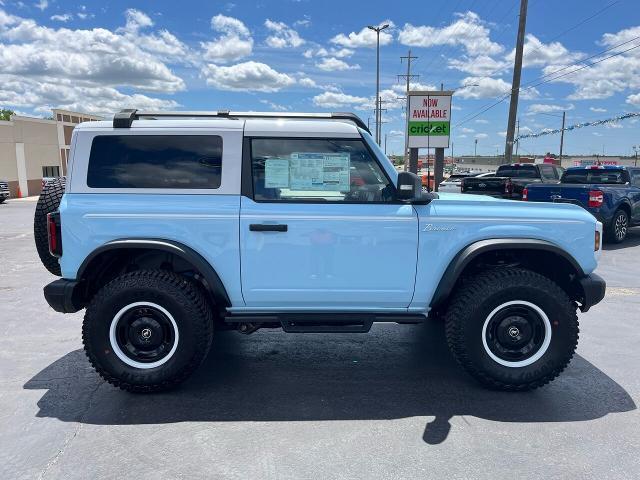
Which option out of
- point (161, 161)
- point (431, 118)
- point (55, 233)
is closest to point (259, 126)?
point (161, 161)

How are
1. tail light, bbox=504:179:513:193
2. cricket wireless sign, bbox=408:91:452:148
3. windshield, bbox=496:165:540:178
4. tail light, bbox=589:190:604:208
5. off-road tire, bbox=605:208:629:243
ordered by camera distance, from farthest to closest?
cricket wireless sign, bbox=408:91:452:148, windshield, bbox=496:165:540:178, tail light, bbox=504:179:513:193, off-road tire, bbox=605:208:629:243, tail light, bbox=589:190:604:208

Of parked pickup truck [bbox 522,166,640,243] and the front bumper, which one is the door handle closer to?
the front bumper

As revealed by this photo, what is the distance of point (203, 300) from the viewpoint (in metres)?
3.78

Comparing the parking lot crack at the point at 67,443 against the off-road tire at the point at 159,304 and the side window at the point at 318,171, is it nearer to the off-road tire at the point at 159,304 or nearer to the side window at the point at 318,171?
the off-road tire at the point at 159,304

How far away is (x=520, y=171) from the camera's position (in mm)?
14789

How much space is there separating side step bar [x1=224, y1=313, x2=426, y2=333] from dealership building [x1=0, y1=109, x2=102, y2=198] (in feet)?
105

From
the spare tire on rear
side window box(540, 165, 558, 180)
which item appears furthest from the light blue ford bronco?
side window box(540, 165, 558, 180)

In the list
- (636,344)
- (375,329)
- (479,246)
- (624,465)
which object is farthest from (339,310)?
(636,344)

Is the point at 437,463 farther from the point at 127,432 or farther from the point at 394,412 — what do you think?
the point at 127,432

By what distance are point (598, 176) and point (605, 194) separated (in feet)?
4.66

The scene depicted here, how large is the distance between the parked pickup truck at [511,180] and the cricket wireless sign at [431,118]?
227 inches

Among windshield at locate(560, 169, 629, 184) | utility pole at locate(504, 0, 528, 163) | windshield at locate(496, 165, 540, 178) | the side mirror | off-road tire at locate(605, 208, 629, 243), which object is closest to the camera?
the side mirror

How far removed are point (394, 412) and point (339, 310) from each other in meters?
0.85

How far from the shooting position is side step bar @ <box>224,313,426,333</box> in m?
3.77
